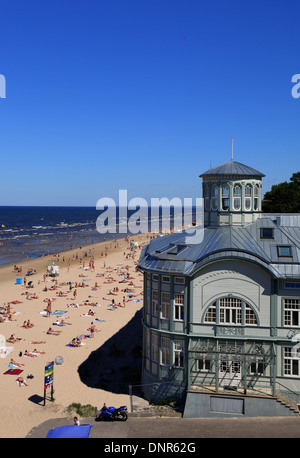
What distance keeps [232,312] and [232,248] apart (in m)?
3.64

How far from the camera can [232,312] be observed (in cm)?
2447

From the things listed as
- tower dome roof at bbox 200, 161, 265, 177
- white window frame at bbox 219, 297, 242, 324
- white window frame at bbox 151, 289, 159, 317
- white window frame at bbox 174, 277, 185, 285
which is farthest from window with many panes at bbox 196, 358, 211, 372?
tower dome roof at bbox 200, 161, 265, 177

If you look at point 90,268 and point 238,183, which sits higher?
point 238,183

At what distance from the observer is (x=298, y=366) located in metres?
24.0

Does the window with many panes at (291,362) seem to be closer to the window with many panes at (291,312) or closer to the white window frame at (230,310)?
the window with many panes at (291,312)

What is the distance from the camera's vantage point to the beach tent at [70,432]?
61.8ft

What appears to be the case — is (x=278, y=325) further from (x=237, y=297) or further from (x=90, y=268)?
(x=90, y=268)

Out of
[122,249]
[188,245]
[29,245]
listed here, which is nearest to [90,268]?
[122,249]

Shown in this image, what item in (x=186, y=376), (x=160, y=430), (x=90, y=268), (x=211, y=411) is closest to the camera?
(x=160, y=430)

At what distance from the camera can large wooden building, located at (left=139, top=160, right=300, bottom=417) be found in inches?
919

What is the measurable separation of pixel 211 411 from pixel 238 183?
13.8 metres

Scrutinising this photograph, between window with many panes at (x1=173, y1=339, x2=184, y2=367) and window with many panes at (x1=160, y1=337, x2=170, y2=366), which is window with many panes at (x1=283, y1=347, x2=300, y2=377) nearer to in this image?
window with many panes at (x1=173, y1=339, x2=184, y2=367)

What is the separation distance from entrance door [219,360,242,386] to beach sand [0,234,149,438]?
6.03 m

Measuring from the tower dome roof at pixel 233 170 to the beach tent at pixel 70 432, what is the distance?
17004 millimetres
